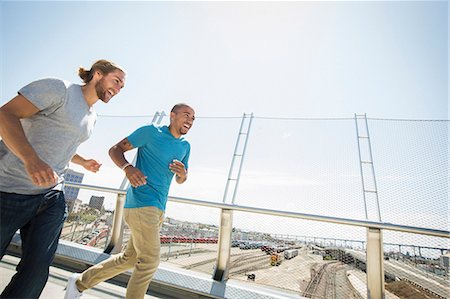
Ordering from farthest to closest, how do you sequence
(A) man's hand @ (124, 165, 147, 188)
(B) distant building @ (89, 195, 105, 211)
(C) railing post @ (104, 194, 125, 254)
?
1. (B) distant building @ (89, 195, 105, 211)
2. (C) railing post @ (104, 194, 125, 254)
3. (A) man's hand @ (124, 165, 147, 188)

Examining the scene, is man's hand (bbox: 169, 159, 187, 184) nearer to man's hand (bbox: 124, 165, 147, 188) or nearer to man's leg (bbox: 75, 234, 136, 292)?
→ man's hand (bbox: 124, 165, 147, 188)

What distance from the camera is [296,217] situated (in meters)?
2.29

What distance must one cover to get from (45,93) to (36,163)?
0.35 meters

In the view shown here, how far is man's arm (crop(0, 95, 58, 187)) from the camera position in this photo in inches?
36.9

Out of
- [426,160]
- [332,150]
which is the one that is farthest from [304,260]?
[426,160]

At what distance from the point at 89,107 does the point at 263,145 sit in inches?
107

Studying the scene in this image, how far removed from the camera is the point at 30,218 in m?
1.17

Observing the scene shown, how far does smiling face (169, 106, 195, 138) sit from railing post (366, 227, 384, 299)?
1.83m

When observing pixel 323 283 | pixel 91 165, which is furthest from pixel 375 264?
pixel 91 165

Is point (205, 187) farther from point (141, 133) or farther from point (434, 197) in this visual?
point (434, 197)

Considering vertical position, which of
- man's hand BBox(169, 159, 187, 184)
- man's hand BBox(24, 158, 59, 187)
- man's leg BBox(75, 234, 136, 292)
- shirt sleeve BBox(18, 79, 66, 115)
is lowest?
man's leg BBox(75, 234, 136, 292)

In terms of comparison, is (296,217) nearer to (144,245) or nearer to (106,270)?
(144,245)

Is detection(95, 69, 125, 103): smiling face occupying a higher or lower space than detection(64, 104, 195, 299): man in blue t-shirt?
higher

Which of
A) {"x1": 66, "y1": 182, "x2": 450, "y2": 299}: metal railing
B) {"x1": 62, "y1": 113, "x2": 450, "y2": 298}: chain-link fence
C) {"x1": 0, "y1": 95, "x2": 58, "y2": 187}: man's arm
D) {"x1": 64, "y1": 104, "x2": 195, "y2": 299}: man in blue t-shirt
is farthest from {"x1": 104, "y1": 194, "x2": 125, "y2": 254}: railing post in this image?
{"x1": 0, "y1": 95, "x2": 58, "y2": 187}: man's arm
